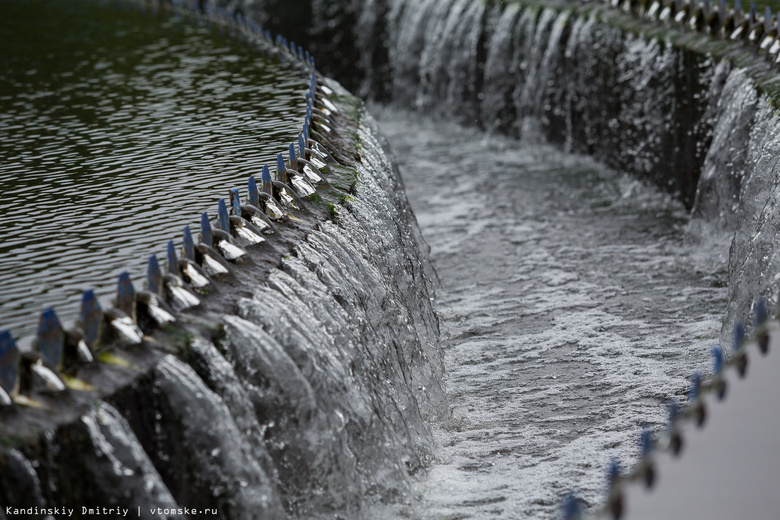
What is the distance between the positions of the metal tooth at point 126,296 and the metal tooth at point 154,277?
0.67 feet

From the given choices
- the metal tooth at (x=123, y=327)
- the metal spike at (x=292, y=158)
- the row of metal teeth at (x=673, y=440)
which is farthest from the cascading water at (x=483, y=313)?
the row of metal teeth at (x=673, y=440)

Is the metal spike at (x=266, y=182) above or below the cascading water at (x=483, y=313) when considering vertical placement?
above

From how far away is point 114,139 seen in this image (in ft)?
25.3

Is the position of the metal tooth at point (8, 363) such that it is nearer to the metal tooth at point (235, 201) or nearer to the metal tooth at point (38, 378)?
the metal tooth at point (38, 378)

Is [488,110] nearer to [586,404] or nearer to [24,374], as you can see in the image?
[586,404]

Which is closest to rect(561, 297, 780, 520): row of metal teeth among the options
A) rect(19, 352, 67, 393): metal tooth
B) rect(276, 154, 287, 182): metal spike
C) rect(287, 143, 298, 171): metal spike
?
rect(19, 352, 67, 393): metal tooth

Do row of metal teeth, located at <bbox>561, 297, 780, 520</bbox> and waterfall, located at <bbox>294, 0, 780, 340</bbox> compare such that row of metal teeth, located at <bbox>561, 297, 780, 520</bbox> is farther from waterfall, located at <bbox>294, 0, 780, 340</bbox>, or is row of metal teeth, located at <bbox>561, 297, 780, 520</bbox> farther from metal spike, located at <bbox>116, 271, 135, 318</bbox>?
waterfall, located at <bbox>294, 0, 780, 340</bbox>

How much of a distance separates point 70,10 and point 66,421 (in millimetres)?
11660

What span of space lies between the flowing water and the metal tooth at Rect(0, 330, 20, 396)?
2.15 meters

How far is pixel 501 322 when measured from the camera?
798 cm

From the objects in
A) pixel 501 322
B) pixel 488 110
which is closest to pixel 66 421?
pixel 501 322

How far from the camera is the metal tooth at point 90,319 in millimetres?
4254

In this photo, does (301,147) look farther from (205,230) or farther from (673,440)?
(673,440)

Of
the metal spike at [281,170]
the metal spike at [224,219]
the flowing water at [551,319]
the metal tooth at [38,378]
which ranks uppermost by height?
the metal spike at [281,170]
